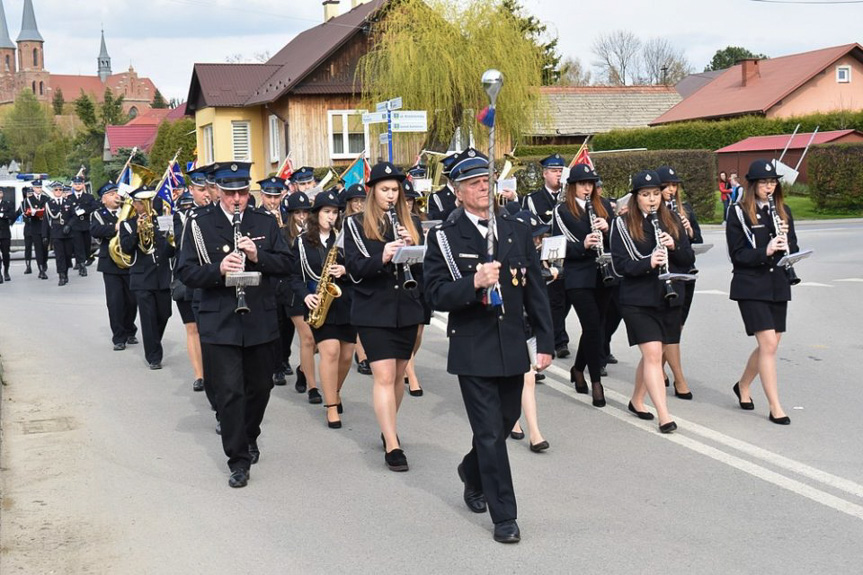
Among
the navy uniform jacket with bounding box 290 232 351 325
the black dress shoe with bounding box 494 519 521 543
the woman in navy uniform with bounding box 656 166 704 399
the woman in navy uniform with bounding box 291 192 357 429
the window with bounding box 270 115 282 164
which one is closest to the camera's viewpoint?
the black dress shoe with bounding box 494 519 521 543

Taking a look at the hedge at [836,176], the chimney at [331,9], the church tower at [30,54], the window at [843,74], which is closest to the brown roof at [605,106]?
the window at [843,74]

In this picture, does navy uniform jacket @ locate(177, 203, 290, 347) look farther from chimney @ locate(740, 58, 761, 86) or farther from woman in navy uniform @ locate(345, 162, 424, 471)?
chimney @ locate(740, 58, 761, 86)

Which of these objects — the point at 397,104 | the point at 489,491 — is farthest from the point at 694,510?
the point at 397,104

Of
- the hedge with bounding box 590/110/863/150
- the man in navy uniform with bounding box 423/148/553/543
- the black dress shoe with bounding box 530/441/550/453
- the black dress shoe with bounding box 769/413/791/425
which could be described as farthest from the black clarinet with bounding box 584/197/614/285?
the hedge with bounding box 590/110/863/150

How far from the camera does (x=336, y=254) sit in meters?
8.81

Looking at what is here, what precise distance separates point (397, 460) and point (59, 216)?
1792 centimetres

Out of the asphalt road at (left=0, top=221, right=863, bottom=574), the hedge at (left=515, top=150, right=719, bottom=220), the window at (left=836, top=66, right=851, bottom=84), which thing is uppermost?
the window at (left=836, top=66, right=851, bottom=84)

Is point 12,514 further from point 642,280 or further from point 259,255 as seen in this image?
point 642,280

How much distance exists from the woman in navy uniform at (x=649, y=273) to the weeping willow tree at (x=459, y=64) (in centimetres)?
2602

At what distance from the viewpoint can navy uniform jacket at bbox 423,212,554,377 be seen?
19.5ft

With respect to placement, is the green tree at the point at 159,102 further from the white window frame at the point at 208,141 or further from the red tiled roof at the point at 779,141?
the red tiled roof at the point at 779,141

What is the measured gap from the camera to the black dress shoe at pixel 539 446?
782 cm

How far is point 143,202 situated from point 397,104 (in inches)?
286

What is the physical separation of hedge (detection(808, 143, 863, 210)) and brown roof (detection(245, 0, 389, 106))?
15.9 meters
